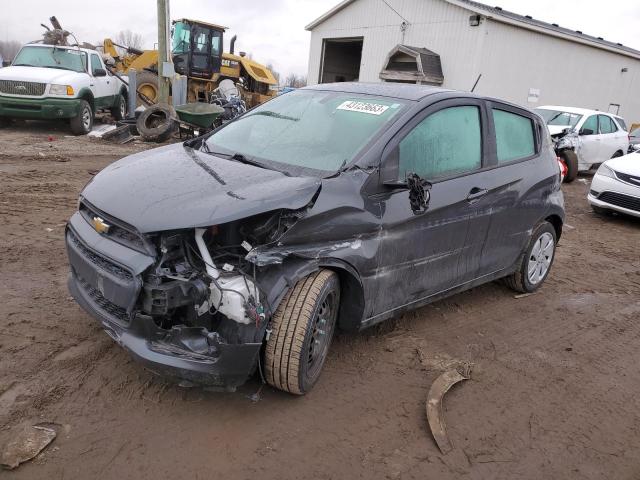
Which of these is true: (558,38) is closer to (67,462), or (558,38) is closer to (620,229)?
(620,229)

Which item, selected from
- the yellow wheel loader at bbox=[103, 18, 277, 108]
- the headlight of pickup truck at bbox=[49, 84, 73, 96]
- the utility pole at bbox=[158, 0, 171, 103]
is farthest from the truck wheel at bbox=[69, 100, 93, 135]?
the yellow wheel loader at bbox=[103, 18, 277, 108]

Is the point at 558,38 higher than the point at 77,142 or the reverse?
higher

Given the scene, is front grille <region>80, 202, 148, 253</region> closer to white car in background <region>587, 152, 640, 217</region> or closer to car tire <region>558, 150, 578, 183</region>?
white car in background <region>587, 152, 640, 217</region>

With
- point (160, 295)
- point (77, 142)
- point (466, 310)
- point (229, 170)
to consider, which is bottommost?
point (77, 142)

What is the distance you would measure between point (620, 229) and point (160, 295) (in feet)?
26.6

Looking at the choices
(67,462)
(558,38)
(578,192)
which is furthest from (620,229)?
(558,38)

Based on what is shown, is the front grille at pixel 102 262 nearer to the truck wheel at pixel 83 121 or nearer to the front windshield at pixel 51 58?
the truck wheel at pixel 83 121

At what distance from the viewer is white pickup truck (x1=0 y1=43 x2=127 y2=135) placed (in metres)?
11.3

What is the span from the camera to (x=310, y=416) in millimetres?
2945

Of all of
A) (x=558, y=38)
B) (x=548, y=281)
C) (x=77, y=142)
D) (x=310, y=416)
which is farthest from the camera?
(x=558, y=38)

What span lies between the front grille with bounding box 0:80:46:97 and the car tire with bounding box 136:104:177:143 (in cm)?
207

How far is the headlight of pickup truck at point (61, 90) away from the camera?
11.4m

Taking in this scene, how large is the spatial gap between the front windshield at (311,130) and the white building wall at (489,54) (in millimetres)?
14841

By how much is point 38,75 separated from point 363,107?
10413 millimetres
